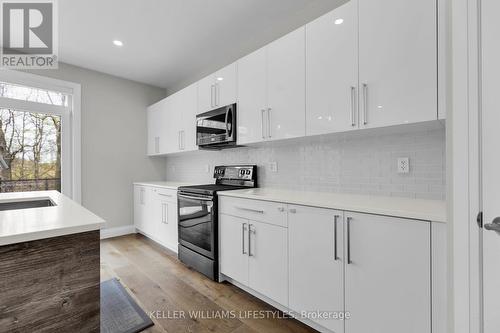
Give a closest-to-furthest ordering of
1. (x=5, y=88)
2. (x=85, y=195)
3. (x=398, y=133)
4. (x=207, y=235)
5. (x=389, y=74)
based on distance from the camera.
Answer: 1. (x=389, y=74)
2. (x=398, y=133)
3. (x=207, y=235)
4. (x=5, y=88)
5. (x=85, y=195)

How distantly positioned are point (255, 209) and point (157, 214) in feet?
6.55

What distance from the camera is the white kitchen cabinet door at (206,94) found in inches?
112

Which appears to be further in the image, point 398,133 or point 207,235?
point 207,235

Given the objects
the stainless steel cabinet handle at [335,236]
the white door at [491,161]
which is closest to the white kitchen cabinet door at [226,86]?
the stainless steel cabinet handle at [335,236]

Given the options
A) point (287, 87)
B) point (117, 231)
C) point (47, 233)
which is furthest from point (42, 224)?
point (117, 231)

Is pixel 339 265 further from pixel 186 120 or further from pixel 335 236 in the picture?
pixel 186 120

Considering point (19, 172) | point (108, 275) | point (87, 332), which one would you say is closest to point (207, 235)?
point (108, 275)

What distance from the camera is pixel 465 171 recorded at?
988mm

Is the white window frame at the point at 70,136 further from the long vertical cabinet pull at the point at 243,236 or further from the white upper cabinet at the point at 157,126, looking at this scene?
the long vertical cabinet pull at the point at 243,236

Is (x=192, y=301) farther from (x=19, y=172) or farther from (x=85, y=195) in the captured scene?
(x=19, y=172)

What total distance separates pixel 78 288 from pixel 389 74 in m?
1.93

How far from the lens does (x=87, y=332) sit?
2.97 ft

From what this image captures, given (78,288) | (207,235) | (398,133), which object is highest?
(398,133)

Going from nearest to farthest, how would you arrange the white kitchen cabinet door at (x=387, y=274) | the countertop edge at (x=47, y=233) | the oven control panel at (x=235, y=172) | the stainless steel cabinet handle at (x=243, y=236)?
the countertop edge at (x=47, y=233)
the white kitchen cabinet door at (x=387, y=274)
the stainless steel cabinet handle at (x=243, y=236)
the oven control panel at (x=235, y=172)
